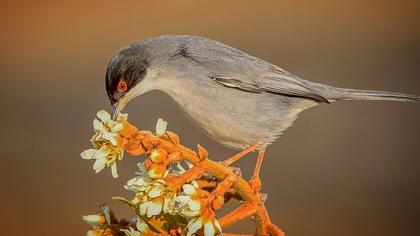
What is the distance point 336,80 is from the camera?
1617mm

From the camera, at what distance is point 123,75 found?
0.84 m

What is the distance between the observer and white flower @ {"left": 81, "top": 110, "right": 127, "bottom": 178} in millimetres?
593

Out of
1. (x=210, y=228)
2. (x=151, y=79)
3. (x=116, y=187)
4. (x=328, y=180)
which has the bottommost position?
(x=116, y=187)

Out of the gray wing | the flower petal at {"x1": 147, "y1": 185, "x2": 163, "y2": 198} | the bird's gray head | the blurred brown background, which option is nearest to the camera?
the flower petal at {"x1": 147, "y1": 185, "x2": 163, "y2": 198}

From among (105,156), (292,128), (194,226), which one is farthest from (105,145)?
(292,128)

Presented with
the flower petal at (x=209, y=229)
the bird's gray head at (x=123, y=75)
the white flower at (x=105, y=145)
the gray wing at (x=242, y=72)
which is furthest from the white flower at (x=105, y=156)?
the gray wing at (x=242, y=72)

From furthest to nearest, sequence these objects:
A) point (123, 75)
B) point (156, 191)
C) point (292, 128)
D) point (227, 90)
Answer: point (292, 128)
point (227, 90)
point (123, 75)
point (156, 191)

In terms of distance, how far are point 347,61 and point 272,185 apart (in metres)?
0.40

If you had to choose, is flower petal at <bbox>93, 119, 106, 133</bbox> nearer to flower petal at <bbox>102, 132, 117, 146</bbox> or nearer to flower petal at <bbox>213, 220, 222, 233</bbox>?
flower petal at <bbox>102, 132, 117, 146</bbox>

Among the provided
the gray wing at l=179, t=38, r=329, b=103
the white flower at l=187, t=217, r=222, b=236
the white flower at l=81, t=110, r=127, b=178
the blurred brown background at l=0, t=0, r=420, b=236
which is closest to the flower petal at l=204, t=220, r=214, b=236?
the white flower at l=187, t=217, r=222, b=236

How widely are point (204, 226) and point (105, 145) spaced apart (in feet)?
0.41

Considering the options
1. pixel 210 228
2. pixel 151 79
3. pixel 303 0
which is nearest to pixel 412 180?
pixel 303 0

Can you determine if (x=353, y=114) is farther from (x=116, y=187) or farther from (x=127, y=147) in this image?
(x=127, y=147)

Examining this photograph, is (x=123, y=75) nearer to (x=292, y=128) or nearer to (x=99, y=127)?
(x=99, y=127)
